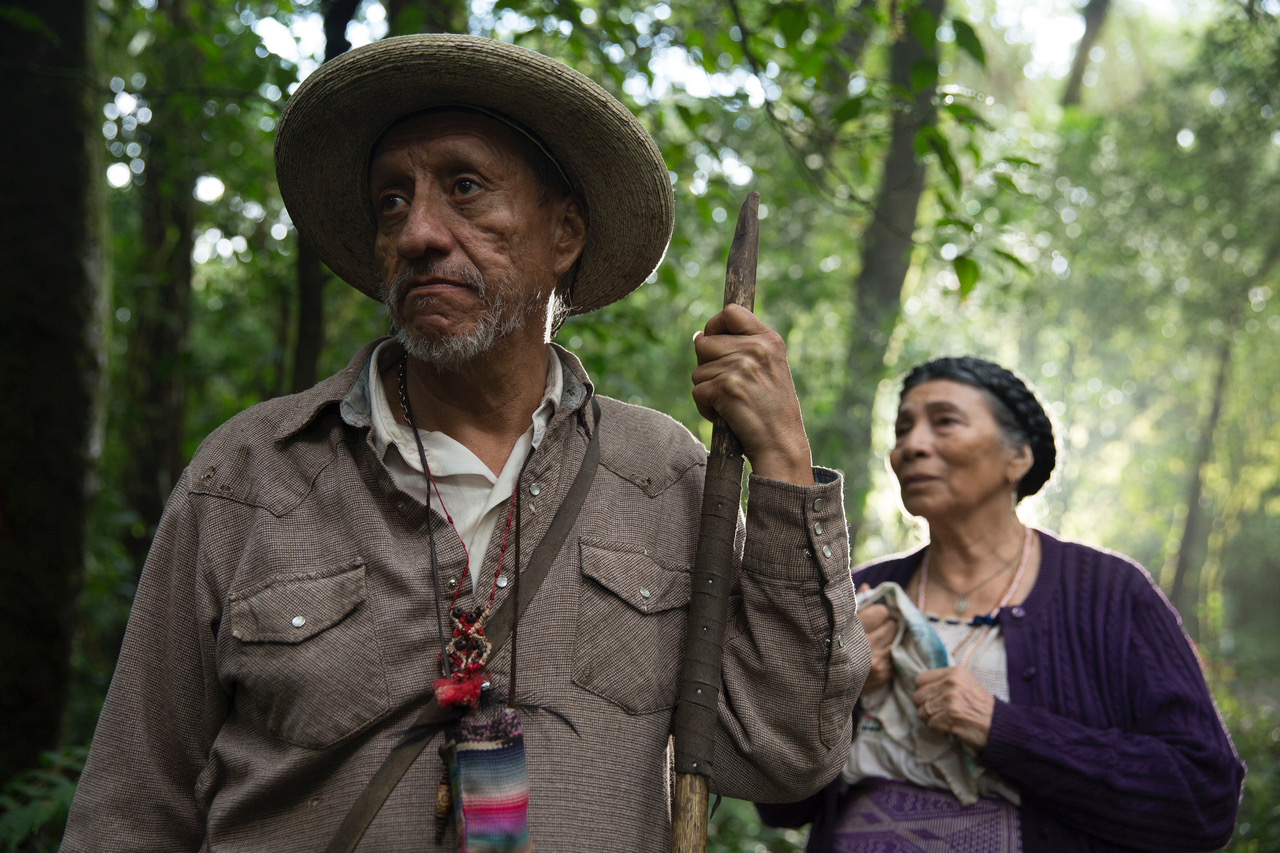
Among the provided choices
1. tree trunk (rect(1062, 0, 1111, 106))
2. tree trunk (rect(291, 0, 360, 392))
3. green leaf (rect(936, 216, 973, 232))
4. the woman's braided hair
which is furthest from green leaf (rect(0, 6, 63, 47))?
tree trunk (rect(1062, 0, 1111, 106))

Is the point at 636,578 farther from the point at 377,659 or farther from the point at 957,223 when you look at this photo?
the point at 957,223

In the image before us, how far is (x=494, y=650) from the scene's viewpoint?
1.83 metres

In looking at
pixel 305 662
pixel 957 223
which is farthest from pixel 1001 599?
pixel 305 662

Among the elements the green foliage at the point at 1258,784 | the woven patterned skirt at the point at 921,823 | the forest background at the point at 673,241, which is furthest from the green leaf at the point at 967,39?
the green foliage at the point at 1258,784

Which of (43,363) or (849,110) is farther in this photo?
(43,363)

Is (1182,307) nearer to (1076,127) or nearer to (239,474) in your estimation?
(1076,127)

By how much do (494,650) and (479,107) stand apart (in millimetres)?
1231

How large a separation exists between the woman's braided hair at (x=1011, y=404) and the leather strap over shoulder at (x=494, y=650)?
5.14ft

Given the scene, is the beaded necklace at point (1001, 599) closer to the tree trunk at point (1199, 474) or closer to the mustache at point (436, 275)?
the mustache at point (436, 275)

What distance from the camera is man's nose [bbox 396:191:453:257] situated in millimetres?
2029

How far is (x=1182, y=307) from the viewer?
1878cm

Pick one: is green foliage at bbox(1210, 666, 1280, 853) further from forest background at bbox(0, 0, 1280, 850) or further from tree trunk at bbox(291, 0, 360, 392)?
tree trunk at bbox(291, 0, 360, 392)

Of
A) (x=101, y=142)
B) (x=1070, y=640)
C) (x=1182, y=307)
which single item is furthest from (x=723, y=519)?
(x=1182, y=307)

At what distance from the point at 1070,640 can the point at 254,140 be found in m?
6.92
